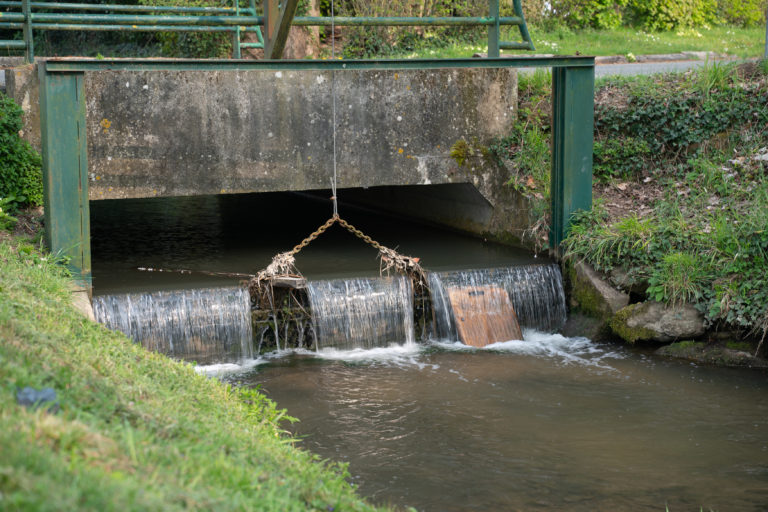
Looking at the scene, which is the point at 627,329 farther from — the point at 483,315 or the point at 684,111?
the point at 684,111

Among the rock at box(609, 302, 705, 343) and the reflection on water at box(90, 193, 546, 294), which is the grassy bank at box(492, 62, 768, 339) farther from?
the reflection on water at box(90, 193, 546, 294)

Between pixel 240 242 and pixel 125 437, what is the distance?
917 cm

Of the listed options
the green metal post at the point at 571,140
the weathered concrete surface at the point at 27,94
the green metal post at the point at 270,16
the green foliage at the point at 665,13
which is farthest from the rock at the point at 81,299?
the green foliage at the point at 665,13

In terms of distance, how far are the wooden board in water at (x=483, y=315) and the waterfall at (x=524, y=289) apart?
0.08 meters

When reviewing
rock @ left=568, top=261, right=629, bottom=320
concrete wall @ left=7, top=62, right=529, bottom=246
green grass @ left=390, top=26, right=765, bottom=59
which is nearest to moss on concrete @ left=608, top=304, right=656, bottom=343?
rock @ left=568, top=261, right=629, bottom=320

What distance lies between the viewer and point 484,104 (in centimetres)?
1154

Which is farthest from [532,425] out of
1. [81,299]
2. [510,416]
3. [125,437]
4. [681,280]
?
[81,299]

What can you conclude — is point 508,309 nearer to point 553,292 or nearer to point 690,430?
point 553,292

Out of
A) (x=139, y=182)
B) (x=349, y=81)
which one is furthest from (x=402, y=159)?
(x=139, y=182)

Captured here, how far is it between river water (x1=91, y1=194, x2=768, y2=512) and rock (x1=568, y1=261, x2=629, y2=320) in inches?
17.2

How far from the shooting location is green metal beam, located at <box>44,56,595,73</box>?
8.39m

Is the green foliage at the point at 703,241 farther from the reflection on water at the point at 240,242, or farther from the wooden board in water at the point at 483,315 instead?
the reflection on water at the point at 240,242

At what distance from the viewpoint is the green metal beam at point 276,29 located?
29.5 ft

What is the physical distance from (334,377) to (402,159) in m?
3.87
